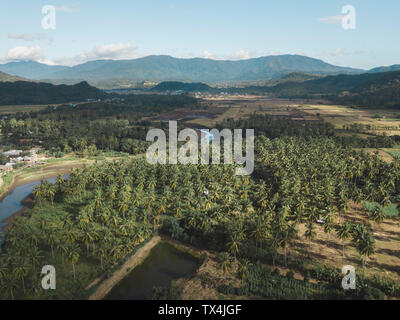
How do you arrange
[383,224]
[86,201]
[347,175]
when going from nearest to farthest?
1. [383,224]
2. [86,201]
3. [347,175]

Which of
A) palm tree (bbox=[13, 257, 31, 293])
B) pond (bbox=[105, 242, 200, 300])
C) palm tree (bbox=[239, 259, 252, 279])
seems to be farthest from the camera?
palm tree (bbox=[239, 259, 252, 279])

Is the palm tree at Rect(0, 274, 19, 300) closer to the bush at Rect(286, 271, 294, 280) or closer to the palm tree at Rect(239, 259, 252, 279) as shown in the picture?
the palm tree at Rect(239, 259, 252, 279)

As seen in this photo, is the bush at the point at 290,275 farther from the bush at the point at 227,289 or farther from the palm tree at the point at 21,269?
the palm tree at the point at 21,269

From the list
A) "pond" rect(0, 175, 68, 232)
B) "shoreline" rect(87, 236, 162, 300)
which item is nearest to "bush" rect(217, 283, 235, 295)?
"shoreline" rect(87, 236, 162, 300)

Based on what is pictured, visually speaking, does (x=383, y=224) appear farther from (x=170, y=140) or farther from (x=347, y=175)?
(x=170, y=140)

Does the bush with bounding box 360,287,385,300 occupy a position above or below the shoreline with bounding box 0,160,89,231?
below

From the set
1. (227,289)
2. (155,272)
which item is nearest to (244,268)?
(227,289)

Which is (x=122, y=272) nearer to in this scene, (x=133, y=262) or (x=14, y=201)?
(x=133, y=262)
